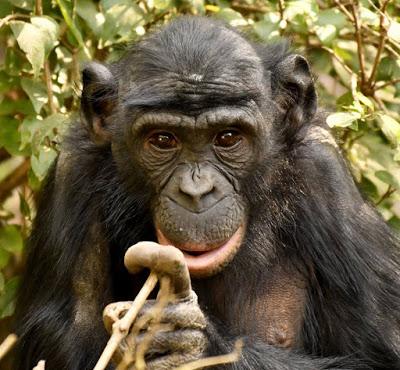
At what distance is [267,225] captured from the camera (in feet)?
27.3

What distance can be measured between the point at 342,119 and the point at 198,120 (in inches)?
46.0

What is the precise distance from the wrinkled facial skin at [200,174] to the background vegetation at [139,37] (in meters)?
0.88

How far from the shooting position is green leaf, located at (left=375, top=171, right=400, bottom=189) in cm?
930

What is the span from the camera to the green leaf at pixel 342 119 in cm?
820

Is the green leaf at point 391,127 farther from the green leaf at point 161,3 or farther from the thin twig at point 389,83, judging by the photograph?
the green leaf at point 161,3

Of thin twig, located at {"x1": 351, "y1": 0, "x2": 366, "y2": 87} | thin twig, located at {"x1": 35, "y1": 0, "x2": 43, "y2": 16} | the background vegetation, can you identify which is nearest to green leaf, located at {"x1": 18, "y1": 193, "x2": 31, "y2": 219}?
the background vegetation

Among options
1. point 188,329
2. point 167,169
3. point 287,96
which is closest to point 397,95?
point 287,96

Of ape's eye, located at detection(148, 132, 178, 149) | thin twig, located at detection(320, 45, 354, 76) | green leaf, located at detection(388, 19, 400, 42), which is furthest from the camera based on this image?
thin twig, located at detection(320, 45, 354, 76)

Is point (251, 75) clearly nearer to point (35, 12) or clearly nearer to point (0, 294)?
point (35, 12)

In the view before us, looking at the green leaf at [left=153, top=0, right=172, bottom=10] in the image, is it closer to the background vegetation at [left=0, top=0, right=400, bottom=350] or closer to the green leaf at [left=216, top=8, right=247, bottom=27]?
the background vegetation at [left=0, top=0, right=400, bottom=350]

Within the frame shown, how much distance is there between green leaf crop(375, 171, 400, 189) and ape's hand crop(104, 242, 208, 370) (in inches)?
101

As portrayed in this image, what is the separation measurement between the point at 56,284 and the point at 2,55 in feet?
10.9

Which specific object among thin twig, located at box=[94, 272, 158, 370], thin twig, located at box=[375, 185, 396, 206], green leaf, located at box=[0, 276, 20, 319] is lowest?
green leaf, located at box=[0, 276, 20, 319]

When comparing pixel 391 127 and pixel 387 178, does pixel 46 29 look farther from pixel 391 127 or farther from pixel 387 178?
pixel 387 178
